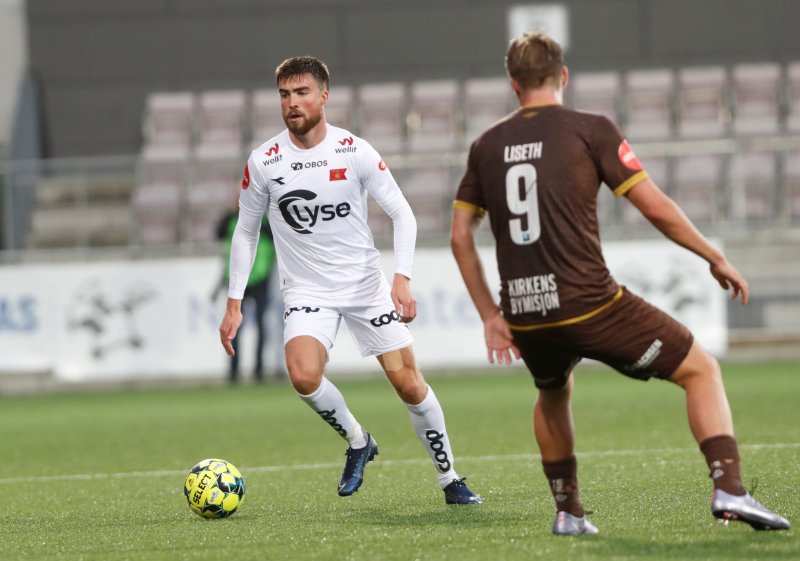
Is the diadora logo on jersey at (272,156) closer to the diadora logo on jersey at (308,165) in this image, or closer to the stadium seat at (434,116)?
the diadora logo on jersey at (308,165)

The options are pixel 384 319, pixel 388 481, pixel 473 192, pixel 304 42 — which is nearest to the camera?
pixel 473 192

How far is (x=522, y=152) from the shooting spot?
15.8 feet

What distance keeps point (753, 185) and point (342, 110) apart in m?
6.16

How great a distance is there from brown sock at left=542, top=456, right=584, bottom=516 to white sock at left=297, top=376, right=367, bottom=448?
5.45 feet

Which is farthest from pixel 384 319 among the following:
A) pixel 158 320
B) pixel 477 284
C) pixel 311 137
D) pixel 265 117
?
pixel 265 117

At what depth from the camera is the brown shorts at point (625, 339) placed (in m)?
4.79

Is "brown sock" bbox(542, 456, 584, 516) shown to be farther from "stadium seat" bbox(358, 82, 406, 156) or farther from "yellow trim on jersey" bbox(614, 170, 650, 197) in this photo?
"stadium seat" bbox(358, 82, 406, 156)

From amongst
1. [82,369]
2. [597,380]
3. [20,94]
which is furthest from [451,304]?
[20,94]

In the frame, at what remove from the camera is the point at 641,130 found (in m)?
19.3

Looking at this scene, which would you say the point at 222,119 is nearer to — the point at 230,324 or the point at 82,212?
the point at 82,212

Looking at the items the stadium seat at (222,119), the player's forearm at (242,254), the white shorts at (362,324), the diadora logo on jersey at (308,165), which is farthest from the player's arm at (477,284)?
the stadium seat at (222,119)

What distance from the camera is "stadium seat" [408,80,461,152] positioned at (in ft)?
65.9

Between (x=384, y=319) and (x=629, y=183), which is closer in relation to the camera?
(x=629, y=183)

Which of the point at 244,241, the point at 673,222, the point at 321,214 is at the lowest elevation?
the point at 244,241
